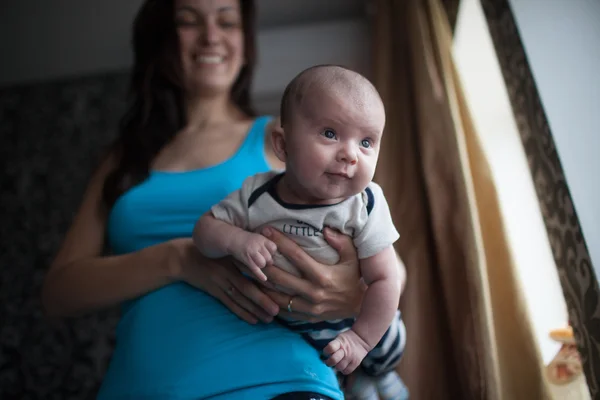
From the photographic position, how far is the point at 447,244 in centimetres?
97

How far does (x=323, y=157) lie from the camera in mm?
577

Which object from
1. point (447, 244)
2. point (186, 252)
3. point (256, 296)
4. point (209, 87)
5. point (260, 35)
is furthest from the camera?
point (260, 35)

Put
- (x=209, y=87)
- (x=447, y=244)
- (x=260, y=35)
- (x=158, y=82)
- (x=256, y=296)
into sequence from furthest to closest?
(x=260, y=35)
(x=158, y=82)
(x=209, y=87)
(x=447, y=244)
(x=256, y=296)

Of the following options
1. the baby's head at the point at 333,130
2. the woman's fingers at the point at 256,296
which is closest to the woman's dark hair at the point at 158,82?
the woman's fingers at the point at 256,296

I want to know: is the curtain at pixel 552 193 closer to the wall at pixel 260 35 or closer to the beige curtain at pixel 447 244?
the beige curtain at pixel 447 244

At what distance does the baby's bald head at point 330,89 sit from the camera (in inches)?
22.6

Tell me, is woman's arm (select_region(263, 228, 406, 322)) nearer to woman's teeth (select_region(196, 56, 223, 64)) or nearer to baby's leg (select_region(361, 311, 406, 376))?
baby's leg (select_region(361, 311, 406, 376))

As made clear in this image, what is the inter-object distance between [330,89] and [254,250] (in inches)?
9.2

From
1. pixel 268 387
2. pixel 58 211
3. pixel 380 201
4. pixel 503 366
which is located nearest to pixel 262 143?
pixel 380 201

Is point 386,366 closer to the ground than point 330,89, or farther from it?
closer to the ground

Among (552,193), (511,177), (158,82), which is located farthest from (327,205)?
(158,82)

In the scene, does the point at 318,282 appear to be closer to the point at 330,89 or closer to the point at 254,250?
the point at 254,250

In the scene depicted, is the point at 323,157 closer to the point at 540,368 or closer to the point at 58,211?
the point at 540,368

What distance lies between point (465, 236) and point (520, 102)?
28cm
